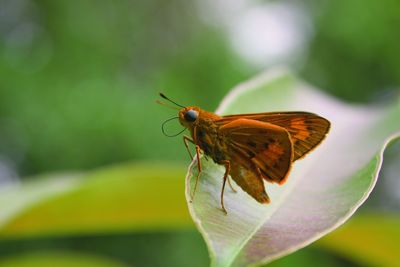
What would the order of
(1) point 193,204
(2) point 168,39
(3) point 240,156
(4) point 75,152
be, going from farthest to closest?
(2) point 168,39, (4) point 75,152, (3) point 240,156, (1) point 193,204

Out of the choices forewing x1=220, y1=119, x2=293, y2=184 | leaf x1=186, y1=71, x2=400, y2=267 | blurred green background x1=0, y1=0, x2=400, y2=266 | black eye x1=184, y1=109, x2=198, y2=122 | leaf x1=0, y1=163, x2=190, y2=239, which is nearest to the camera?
leaf x1=186, y1=71, x2=400, y2=267

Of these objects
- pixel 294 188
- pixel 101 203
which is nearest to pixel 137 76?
pixel 101 203

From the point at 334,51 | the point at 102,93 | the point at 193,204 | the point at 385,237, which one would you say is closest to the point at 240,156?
the point at 193,204

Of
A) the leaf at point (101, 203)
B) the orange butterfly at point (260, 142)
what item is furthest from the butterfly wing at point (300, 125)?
the leaf at point (101, 203)

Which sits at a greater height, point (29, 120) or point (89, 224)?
point (29, 120)

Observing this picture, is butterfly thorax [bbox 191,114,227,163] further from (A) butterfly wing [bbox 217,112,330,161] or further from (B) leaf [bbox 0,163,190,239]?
(B) leaf [bbox 0,163,190,239]

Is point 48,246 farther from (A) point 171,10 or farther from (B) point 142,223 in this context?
(A) point 171,10

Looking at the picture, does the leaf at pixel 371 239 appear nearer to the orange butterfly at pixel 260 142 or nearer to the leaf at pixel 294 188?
the leaf at pixel 294 188

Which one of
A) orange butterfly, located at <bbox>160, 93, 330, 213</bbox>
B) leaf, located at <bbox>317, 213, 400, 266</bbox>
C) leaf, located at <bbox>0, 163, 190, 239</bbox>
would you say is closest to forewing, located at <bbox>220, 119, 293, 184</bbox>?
orange butterfly, located at <bbox>160, 93, 330, 213</bbox>
